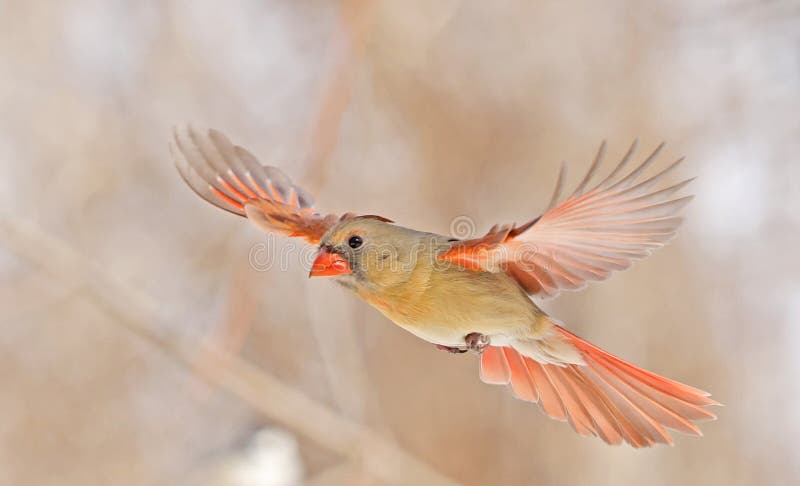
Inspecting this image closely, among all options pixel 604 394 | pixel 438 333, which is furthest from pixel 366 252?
pixel 604 394

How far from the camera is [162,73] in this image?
3012mm

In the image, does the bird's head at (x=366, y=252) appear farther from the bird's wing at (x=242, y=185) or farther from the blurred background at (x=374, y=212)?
the blurred background at (x=374, y=212)

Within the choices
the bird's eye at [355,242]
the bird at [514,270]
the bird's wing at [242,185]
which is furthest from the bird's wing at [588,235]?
the bird's wing at [242,185]

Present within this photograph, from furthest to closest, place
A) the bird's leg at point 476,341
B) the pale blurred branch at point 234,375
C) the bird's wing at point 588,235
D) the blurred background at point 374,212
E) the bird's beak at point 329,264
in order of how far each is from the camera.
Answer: the blurred background at point 374,212 → the pale blurred branch at point 234,375 → the bird's leg at point 476,341 → the bird's beak at point 329,264 → the bird's wing at point 588,235

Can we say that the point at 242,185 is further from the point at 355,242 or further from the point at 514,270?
the point at 514,270

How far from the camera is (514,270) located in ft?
3.82

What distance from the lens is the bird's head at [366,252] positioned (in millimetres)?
1111

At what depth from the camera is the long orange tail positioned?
3.60ft

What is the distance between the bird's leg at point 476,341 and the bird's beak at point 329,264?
203mm

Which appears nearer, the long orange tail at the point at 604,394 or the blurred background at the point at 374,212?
the long orange tail at the point at 604,394

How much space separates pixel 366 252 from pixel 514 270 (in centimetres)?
21

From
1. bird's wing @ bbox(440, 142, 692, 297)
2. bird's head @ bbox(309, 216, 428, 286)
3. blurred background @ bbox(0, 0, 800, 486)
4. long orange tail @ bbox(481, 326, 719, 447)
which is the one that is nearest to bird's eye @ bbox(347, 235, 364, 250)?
bird's head @ bbox(309, 216, 428, 286)

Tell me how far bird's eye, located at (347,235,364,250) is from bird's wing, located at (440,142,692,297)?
11cm

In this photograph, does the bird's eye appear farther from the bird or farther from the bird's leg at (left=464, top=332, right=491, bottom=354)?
the bird's leg at (left=464, top=332, right=491, bottom=354)
